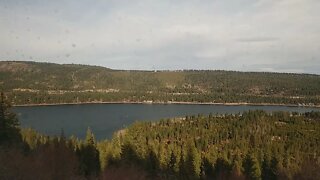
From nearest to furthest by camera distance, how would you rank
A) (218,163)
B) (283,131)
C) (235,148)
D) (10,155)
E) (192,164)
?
(10,155) → (192,164) → (218,163) → (235,148) → (283,131)

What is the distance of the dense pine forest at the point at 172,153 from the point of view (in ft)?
153

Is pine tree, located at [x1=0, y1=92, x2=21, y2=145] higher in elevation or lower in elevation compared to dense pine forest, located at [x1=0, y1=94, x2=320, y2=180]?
higher

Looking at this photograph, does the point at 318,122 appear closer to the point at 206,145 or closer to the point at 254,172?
the point at 206,145

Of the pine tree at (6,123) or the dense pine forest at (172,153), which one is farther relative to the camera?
the dense pine forest at (172,153)

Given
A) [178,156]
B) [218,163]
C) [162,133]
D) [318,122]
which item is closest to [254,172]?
[218,163]

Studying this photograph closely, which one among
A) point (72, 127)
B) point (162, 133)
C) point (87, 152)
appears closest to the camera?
point (87, 152)

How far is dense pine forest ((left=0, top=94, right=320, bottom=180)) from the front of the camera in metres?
46.5

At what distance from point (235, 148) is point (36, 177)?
95414 millimetres

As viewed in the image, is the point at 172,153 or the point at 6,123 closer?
the point at 6,123

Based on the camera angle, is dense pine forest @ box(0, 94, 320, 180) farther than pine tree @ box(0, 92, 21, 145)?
Yes

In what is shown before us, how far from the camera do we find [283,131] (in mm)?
158500

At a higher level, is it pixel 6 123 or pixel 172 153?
pixel 6 123

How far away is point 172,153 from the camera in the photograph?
81375 millimetres

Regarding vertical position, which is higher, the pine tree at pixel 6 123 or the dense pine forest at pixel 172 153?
the pine tree at pixel 6 123
